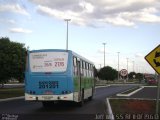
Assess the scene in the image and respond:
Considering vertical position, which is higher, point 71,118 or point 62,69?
point 62,69

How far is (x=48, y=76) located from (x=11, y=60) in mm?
18739

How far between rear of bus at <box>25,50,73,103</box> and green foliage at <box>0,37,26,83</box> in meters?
17.9

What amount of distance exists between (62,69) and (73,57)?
3.24 feet

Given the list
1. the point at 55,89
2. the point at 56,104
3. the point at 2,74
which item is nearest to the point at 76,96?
the point at 55,89

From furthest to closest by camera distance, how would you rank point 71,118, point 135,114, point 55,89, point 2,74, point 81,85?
point 2,74 < point 81,85 < point 55,89 < point 135,114 < point 71,118

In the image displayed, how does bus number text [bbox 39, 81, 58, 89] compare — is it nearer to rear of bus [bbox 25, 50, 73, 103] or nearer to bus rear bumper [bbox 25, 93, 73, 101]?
rear of bus [bbox 25, 50, 73, 103]

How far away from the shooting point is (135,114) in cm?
2039

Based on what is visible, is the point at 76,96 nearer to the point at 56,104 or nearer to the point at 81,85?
the point at 81,85

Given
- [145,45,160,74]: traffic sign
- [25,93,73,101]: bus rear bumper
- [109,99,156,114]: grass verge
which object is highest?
[145,45,160,74]: traffic sign

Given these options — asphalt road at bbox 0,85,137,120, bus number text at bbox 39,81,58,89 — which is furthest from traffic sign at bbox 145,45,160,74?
bus number text at bbox 39,81,58,89

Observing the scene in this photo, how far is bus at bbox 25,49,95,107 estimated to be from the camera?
904 inches

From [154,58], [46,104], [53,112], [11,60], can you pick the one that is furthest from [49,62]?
[11,60]

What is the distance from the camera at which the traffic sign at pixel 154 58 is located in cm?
1691

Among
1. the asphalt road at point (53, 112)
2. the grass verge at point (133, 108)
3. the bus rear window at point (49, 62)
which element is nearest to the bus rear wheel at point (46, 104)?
the asphalt road at point (53, 112)
